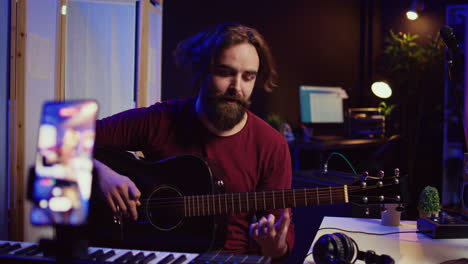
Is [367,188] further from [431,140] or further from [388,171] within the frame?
[431,140]

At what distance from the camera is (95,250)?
109 cm

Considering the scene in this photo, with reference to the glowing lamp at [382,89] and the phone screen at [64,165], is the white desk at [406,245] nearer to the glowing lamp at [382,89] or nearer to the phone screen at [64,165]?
the phone screen at [64,165]

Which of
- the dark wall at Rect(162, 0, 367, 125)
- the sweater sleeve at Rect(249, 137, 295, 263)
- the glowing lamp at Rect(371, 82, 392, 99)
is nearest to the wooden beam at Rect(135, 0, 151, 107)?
the dark wall at Rect(162, 0, 367, 125)

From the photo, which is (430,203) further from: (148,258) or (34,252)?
(34,252)

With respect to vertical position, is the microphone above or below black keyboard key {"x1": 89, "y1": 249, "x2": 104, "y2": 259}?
above

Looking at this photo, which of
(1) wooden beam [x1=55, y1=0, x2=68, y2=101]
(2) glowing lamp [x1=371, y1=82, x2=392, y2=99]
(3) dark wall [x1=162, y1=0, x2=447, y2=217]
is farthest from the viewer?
(2) glowing lamp [x1=371, y1=82, x2=392, y2=99]

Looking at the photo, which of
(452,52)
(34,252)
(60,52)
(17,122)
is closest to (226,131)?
(34,252)

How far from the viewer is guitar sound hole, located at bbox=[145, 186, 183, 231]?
1.47 meters

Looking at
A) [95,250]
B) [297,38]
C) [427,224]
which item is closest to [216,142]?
[95,250]

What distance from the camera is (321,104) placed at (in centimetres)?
493

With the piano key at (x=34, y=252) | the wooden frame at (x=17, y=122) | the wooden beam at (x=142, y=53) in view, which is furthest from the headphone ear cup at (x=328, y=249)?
the wooden beam at (x=142, y=53)

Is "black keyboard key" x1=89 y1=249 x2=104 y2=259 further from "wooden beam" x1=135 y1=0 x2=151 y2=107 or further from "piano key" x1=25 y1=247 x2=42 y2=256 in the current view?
"wooden beam" x1=135 y1=0 x2=151 y2=107

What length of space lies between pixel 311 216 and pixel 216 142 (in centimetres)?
128

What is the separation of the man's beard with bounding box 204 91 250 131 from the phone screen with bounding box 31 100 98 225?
1101mm
